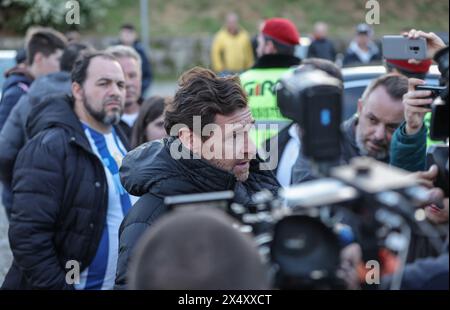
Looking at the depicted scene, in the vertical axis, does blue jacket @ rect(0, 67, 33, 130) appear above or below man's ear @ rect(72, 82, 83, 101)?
below

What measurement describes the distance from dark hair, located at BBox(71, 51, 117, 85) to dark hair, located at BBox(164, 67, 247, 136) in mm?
1756

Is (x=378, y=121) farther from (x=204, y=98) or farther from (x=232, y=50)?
(x=232, y=50)

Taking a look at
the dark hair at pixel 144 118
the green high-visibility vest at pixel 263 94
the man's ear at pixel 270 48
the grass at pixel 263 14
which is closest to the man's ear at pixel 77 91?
the dark hair at pixel 144 118

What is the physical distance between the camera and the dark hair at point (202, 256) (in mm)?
1602

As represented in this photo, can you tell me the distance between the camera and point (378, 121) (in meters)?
3.98

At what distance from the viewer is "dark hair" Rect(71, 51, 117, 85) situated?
454 cm

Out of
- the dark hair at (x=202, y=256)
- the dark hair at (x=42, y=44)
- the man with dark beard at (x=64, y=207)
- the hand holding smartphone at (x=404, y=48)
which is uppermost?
the hand holding smartphone at (x=404, y=48)

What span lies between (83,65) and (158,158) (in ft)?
6.28

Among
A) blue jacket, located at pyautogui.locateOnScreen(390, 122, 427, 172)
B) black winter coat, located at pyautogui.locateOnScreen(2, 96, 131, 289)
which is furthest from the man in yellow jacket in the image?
blue jacket, located at pyautogui.locateOnScreen(390, 122, 427, 172)

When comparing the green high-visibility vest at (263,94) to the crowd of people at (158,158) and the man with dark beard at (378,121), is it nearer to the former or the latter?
the crowd of people at (158,158)

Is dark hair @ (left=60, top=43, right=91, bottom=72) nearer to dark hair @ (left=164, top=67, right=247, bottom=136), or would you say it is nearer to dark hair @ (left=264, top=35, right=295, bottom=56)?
dark hair @ (left=264, top=35, right=295, bottom=56)

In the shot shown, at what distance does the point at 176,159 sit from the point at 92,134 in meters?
1.62

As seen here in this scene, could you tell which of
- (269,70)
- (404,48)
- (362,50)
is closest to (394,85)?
(404,48)
